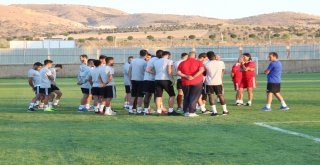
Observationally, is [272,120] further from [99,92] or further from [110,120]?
[99,92]

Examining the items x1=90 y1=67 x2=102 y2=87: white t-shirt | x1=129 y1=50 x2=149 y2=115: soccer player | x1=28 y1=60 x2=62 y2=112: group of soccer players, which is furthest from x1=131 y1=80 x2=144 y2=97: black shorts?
x1=28 y1=60 x2=62 y2=112: group of soccer players

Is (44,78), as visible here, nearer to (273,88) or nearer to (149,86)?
(149,86)

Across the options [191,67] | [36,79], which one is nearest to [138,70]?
[191,67]

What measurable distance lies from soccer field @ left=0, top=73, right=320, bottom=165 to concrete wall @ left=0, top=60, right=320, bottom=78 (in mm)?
31817

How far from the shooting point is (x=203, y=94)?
20547 millimetres

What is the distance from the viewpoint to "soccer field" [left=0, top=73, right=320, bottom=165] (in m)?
11.5

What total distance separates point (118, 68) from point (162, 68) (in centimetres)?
3387

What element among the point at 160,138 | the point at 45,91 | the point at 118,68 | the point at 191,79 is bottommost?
the point at 118,68

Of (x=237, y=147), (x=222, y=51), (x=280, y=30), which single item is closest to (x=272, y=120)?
(x=237, y=147)

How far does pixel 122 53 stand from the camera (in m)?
55.0

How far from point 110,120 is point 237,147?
235 inches

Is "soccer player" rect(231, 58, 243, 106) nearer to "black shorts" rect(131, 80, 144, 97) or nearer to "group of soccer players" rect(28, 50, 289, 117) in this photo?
"group of soccer players" rect(28, 50, 289, 117)

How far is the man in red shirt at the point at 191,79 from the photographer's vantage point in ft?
61.2

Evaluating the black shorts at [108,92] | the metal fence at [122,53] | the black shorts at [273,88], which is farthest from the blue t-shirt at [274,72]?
the metal fence at [122,53]
